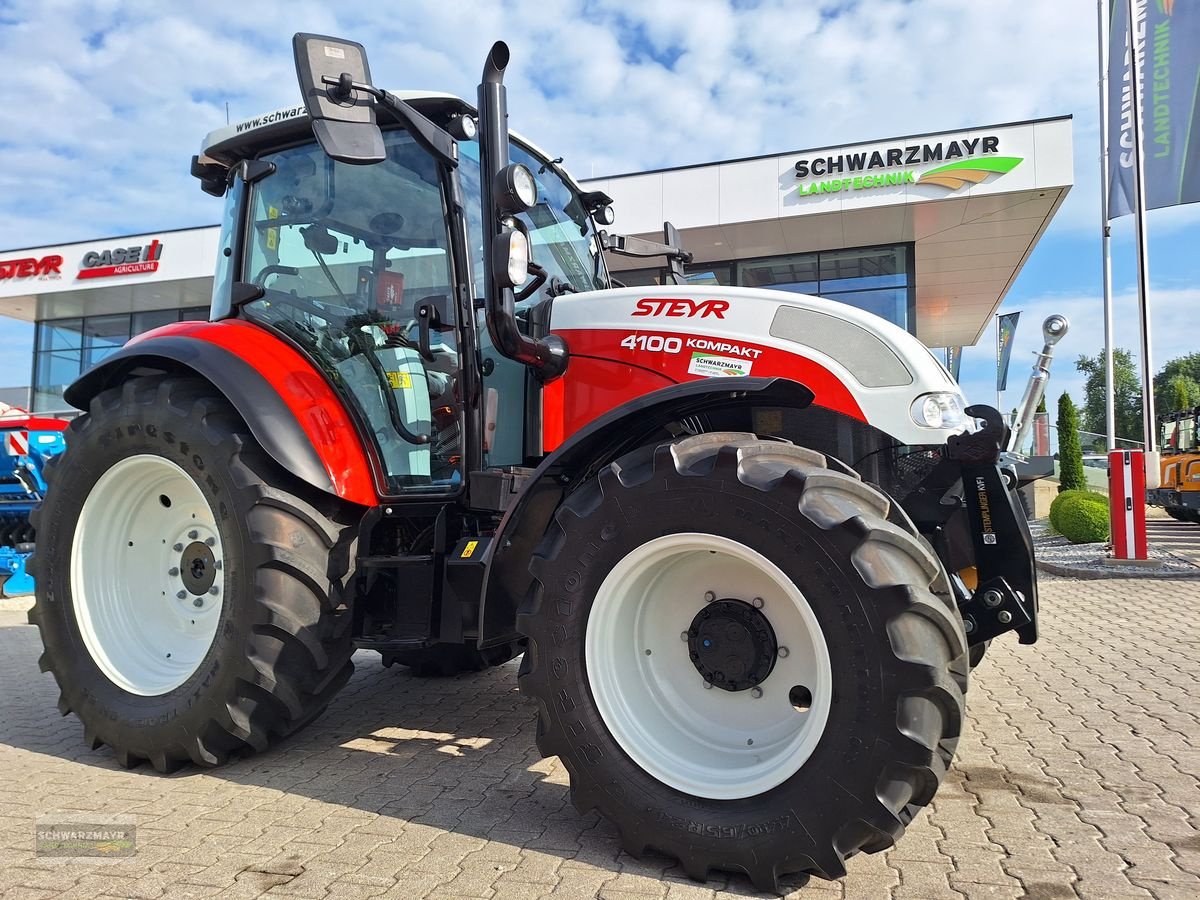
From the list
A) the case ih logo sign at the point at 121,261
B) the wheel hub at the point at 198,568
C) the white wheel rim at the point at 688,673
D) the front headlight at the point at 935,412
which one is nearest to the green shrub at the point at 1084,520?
the front headlight at the point at 935,412

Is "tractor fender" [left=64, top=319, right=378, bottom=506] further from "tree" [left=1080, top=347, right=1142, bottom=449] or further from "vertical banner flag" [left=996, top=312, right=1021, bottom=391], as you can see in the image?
"tree" [left=1080, top=347, right=1142, bottom=449]

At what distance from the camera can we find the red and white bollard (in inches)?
392

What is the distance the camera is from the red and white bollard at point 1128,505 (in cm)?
995

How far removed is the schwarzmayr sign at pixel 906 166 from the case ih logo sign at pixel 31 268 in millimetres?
17063

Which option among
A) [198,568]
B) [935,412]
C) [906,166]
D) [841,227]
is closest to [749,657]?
[935,412]

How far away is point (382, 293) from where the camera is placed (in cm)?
367

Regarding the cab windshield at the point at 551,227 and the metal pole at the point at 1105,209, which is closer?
the cab windshield at the point at 551,227

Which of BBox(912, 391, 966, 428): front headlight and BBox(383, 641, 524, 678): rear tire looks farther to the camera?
BBox(383, 641, 524, 678): rear tire

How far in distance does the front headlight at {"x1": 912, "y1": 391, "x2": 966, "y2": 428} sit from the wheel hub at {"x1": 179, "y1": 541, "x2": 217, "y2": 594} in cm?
285

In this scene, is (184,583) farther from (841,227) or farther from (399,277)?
(841,227)

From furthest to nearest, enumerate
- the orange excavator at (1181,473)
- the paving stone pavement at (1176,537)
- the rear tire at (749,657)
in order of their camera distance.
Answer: the orange excavator at (1181,473) → the paving stone pavement at (1176,537) → the rear tire at (749,657)

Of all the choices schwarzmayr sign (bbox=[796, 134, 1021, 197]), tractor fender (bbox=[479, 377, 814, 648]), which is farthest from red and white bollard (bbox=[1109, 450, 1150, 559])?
tractor fender (bbox=[479, 377, 814, 648])

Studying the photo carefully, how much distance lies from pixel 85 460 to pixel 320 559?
A: 4.08 feet

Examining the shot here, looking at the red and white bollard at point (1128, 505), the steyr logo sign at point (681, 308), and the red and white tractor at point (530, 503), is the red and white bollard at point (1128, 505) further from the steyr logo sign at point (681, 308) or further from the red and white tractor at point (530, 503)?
the steyr logo sign at point (681, 308)
